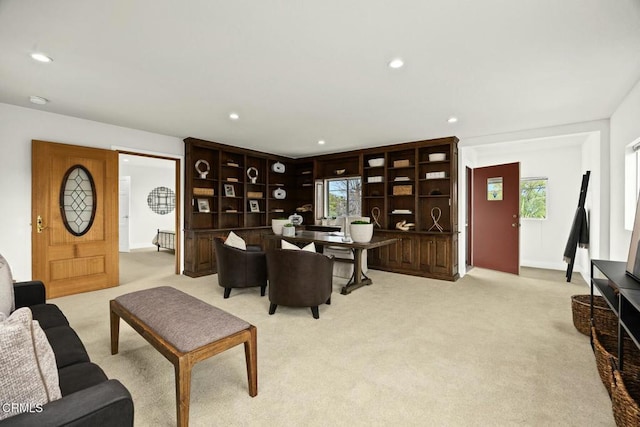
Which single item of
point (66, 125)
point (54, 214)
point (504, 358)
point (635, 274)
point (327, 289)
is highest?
point (66, 125)

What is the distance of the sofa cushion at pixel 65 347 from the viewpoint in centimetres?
144

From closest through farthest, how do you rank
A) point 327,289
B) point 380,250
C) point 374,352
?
point 374,352 → point 327,289 → point 380,250

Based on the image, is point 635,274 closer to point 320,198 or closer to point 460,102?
point 460,102

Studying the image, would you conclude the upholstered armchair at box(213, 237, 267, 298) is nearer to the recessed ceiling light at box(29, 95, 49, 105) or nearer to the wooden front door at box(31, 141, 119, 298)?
the wooden front door at box(31, 141, 119, 298)

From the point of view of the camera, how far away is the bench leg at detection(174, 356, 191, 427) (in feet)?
4.83

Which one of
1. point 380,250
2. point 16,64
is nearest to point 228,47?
point 16,64

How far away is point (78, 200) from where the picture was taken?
158 inches

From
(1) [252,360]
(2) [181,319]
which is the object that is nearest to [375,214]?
(1) [252,360]

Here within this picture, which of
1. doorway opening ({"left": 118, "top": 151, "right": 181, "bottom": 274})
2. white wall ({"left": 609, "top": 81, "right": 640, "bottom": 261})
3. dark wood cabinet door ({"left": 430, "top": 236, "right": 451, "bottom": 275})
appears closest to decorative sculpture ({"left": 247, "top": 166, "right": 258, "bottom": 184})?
doorway opening ({"left": 118, "top": 151, "right": 181, "bottom": 274})

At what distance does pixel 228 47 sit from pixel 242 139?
120 inches

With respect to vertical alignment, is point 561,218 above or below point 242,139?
below

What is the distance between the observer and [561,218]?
5.41 meters

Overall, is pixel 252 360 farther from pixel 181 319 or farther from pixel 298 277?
pixel 298 277

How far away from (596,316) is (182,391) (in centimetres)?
325
